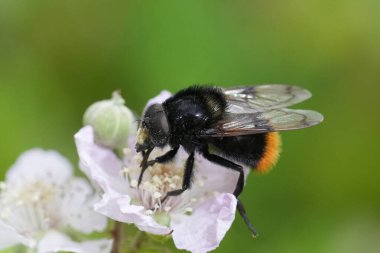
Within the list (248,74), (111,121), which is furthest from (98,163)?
(248,74)

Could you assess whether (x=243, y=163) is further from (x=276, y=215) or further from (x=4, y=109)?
(x=4, y=109)

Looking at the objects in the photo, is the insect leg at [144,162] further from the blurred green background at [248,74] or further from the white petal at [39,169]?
the blurred green background at [248,74]

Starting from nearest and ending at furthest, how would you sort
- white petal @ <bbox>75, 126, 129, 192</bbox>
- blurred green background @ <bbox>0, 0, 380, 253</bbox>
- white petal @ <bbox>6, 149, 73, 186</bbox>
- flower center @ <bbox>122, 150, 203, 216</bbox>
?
1. white petal @ <bbox>75, 126, 129, 192</bbox>
2. flower center @ <bbox>122, 150, 203, 216</bbox>
3. white petal @ <bbox>6, 149, 73, 186</bbox>
4. blurred green background @ <bbox>0, 0, 380, 253</bbox>

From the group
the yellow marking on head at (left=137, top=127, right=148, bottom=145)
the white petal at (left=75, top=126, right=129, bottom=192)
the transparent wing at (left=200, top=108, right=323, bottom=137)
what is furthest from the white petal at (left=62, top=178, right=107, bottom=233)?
the transparent wing at (left=200, top=108, right=323, bottom=137)

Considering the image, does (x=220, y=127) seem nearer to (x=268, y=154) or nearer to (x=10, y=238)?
(x=268, y=154)

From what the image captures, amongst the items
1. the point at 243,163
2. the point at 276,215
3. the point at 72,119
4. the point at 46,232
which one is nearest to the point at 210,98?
the point at 243,163

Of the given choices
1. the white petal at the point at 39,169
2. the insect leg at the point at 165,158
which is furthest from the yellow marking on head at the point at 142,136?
the white petal at the point at 39,169

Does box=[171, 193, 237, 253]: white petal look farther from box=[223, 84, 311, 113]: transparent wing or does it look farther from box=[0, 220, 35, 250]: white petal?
box=[0, 220, 35, 250]: white petal
